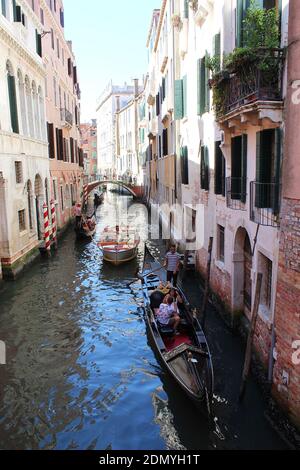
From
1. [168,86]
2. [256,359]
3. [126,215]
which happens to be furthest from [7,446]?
[126,215]

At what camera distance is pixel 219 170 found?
9.70m

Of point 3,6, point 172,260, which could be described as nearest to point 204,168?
point 172,260

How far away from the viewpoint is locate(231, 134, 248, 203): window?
7602mm

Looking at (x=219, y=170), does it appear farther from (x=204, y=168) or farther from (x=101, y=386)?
(x=101, y=386)

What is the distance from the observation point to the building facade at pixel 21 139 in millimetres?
12703

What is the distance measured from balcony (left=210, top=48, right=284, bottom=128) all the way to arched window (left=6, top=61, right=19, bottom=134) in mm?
8783

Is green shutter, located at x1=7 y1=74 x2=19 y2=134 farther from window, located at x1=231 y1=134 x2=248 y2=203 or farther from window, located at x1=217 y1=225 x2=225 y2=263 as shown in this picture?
window, located at x1=231 y1=134 x2=248 y2=203

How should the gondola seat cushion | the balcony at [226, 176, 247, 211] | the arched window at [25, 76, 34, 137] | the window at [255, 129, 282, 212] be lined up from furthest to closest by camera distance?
the arched window at [25, 76, 34, 137], the gondola seat cushion, the balcony at [226, 176, 247, 211], the window at [255, 129, 282, 212]

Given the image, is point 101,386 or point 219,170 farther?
point 219,170

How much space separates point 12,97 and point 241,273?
942 centimetres

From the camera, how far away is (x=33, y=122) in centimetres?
1666

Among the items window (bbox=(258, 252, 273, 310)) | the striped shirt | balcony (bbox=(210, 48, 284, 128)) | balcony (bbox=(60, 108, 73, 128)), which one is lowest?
the striped shirt

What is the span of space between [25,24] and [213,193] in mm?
10110

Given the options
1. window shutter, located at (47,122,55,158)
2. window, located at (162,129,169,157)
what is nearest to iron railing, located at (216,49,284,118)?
window, located at (162,129,169,157)
